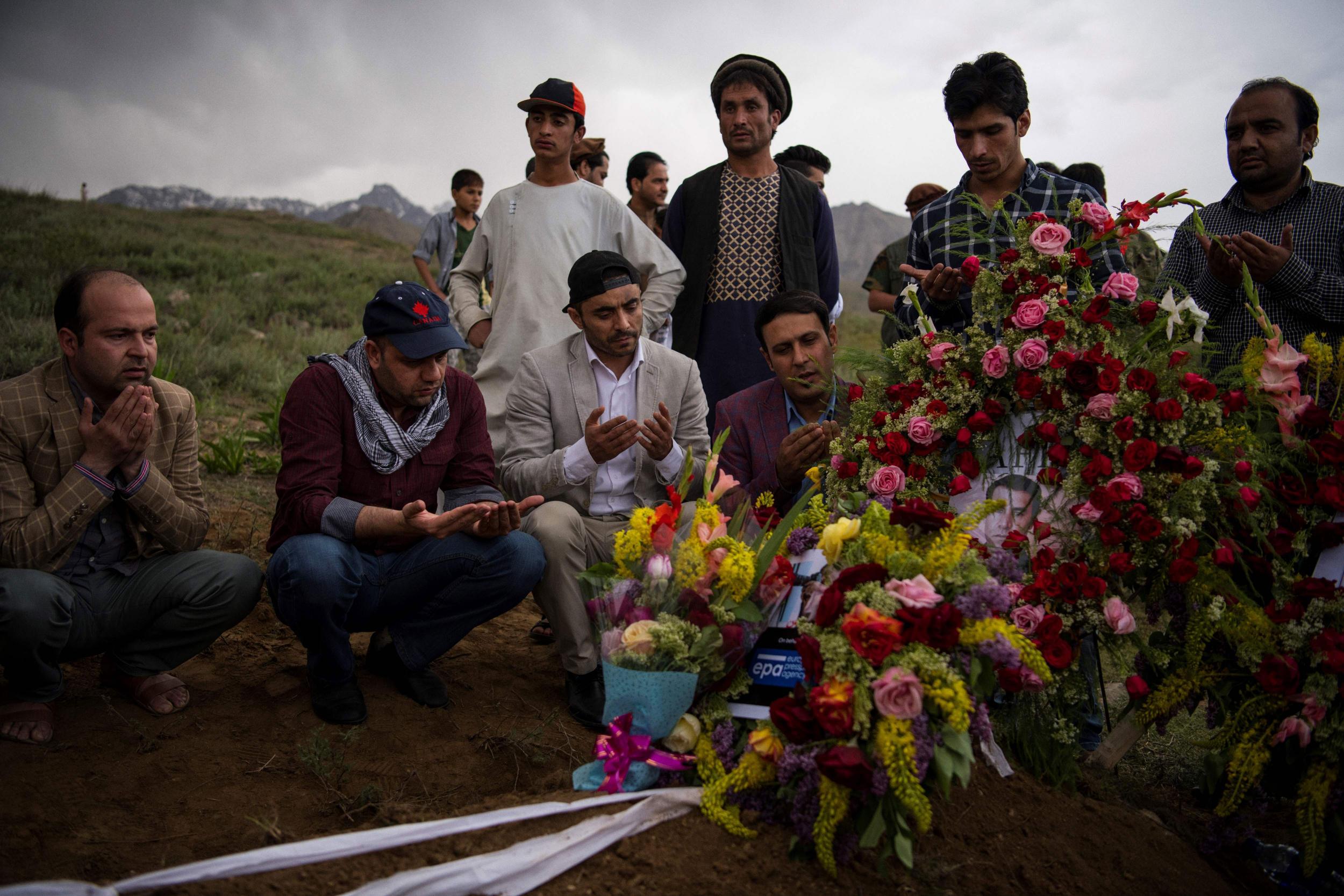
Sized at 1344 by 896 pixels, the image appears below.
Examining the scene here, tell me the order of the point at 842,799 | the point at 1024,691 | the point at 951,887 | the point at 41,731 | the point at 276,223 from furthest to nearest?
the point at 276,223 < the point at 41,731 < the point at 1024,691 < the point at 951,887 < the point at 842,799

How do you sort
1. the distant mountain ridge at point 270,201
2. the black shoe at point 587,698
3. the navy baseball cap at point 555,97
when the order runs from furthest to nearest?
the distant mountain ridge at point 270,201, the navy baseball cap at point 555,97, the black shoe at point 587,698

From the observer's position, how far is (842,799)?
2162 mm

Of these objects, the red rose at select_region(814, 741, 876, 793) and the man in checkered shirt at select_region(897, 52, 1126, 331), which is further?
the man in checkered shirt at select_region(897, 52, 1126, 331)

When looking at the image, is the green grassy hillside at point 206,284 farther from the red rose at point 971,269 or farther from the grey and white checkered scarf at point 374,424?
the red rose at point 971,269

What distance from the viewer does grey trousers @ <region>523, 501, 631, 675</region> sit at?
3594 mm

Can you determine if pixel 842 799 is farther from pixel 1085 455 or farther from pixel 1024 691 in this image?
pixel 1085 455

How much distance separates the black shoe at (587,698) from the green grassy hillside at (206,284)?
224 inches

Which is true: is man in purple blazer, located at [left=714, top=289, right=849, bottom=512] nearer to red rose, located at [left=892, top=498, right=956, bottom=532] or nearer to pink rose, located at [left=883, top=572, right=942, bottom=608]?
red rose, located at [left=892, top=498, right=956, bottom=532]

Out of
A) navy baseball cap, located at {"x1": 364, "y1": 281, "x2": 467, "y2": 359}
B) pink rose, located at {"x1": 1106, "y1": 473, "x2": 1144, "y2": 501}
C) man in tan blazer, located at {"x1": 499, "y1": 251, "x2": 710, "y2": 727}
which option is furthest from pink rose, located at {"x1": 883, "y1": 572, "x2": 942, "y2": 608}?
navy baseball cap, located at {"x1": 364, "y1": 281, "x2": 467, "y2": 359}

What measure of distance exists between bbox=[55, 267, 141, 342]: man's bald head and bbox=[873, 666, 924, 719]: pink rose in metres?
2.84

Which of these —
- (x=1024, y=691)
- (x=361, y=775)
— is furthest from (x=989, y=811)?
(x=361, y=775)

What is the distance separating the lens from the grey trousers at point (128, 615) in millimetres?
2982

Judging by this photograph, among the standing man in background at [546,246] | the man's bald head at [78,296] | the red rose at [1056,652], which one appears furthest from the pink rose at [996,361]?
the man's bald head at [78,296]

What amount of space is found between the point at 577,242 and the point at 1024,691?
3142mm
